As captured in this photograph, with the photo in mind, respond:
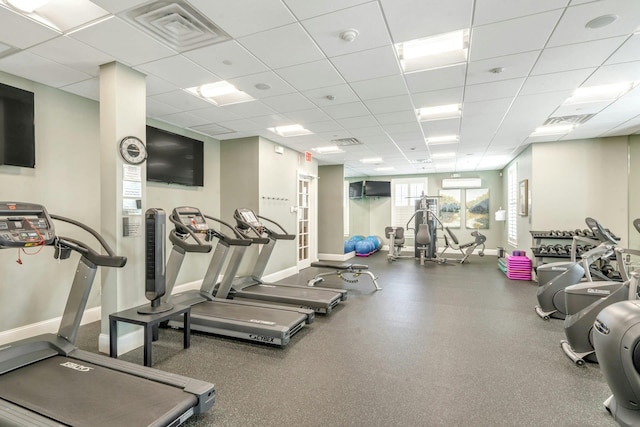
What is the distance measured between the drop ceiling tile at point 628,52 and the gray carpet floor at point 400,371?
2.87 meters

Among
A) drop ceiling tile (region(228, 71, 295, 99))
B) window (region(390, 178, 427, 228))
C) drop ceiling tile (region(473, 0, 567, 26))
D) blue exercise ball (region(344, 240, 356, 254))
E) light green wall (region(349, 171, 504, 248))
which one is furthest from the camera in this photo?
window (region(390, 178, 427, 228))

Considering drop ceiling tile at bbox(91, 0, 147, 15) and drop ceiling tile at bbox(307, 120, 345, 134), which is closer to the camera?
drop ceiling tile at bbox(91, 0, 147, 15)

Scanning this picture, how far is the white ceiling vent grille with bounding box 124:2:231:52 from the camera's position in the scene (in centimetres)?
228

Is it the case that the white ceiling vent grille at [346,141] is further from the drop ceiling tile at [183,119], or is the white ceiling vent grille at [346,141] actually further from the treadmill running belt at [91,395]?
the treadmill running belt at [91,395]

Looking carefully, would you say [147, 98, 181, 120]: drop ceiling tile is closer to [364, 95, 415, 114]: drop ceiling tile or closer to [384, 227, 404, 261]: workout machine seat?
[364, 95, 415, 114]: drop ceiling tile

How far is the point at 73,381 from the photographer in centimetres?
209

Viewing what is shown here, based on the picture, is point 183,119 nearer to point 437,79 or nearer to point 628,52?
point 437,79

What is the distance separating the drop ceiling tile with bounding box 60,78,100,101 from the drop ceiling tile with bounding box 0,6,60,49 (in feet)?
2.42

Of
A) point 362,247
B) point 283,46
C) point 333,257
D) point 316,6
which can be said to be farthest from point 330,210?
point 316,6

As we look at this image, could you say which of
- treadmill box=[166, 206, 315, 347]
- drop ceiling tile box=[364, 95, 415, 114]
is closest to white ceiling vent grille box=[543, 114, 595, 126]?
drop ceiling tile box=[364, 95, 415, 114]

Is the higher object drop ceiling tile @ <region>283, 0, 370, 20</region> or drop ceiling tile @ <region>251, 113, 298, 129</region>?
drop ceiling tile @ <region>283, 0, 370, 20</region>

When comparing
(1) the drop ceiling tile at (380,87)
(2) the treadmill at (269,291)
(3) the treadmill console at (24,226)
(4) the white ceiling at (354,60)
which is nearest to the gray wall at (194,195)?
(4) the white ceiling at (354,60)

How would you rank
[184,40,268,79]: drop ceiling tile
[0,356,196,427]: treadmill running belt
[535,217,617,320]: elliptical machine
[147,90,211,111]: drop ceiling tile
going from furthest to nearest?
[147,90,211,111]: drop ceiling tile → [535,217,617,320]: elliptical machine → [184,40,268,79]: drop ceiling tile → [0,356,196,427]: treadmill running belt

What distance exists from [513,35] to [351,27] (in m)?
1.36
